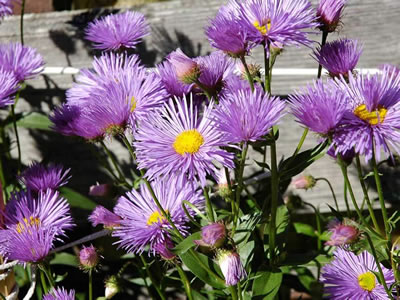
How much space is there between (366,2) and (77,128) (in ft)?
2.30

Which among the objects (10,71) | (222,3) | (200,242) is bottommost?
(200,242)

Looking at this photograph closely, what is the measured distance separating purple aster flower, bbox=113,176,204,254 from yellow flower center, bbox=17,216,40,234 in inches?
5.2

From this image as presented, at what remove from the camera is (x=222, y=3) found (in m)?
1.46

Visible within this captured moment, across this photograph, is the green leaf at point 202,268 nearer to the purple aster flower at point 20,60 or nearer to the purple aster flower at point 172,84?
the purple aster flower at point 172,84

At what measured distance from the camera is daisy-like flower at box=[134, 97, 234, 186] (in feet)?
2.97

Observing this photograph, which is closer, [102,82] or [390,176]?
[102,82]

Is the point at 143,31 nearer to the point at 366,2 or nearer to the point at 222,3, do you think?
the point at 222,3

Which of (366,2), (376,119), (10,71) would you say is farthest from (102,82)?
(366,2)

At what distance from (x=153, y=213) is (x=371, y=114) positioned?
41cm

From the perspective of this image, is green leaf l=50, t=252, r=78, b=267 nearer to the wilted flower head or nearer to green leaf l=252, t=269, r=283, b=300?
green leaf l=252, t=269, r=283, b=300

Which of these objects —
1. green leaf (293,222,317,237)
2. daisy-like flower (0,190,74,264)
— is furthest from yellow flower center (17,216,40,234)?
green leaf (293,222,317,237)

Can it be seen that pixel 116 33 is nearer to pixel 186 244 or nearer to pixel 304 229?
pixel 186 244

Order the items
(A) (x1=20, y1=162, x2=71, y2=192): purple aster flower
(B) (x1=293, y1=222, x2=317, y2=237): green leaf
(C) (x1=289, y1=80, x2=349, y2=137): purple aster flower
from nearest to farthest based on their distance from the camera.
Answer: (C) (x1=289, y1=80, x2=349, y2=137): purple aster flower < (A) (x1=20, y1=162, x2=71, y2=192): purple aster flower < (B) (x1=293, y1=222, x2=317, y2=237): green leaf

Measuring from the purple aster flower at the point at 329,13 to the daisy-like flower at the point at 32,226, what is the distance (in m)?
0.51
